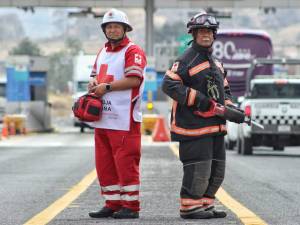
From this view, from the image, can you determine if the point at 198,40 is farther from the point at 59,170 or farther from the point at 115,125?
the point at 59,170

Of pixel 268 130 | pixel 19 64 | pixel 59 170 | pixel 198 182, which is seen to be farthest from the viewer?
pixel 19 64

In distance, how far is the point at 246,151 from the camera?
960 inches

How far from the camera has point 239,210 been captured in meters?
10.5

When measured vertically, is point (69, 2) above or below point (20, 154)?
above

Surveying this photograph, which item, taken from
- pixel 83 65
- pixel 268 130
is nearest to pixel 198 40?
pixel 268 130

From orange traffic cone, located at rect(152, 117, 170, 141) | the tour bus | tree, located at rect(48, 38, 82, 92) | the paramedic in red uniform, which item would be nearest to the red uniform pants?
the paramedic in red uniform

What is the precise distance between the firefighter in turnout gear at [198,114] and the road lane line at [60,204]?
4.09 ft

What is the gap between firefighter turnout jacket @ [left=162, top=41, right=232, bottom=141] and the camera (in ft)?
31.9

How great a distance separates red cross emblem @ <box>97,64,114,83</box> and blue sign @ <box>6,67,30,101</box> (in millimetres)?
35922

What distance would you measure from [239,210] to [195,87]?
141 cm

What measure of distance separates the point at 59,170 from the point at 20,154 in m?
6.52

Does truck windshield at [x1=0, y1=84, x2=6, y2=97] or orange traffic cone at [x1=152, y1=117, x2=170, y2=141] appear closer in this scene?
orange traffic cone at [x1=152, y1=117, x2=170, y2=141]

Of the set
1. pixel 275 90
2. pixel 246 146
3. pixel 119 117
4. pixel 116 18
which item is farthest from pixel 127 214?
pixel 275 90

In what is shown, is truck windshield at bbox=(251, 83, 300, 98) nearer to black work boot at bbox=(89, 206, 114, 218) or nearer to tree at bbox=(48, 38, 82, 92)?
black work boot at bbox=(89, 206, 114, 218)
